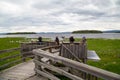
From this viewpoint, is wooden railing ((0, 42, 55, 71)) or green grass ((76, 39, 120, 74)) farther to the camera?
green grass ((76, 39, 120, 74))

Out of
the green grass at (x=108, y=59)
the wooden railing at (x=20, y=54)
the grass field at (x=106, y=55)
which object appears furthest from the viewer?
the grass field at (x=106, y=55)

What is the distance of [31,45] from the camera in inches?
677

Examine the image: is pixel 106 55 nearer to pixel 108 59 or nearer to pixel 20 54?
pixel 108 59

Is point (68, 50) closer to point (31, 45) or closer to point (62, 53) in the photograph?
point (62, 53)

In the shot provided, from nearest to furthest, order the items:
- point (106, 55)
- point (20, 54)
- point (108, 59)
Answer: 1. point (20, 54)
2. point (108, 59)
3. point (106, 55)

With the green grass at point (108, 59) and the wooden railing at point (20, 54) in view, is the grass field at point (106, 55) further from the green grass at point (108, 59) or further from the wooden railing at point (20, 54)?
the wooden railing at point (20, 54)

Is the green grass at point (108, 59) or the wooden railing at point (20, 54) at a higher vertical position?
the wooden railing at point (20, 54)

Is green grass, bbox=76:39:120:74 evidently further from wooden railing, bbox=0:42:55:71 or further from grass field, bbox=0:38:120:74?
wooden railing, bbox=0:42:55:71

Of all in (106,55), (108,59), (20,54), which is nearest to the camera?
(20,54)

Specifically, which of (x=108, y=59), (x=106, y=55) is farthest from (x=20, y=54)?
(x=106, y=55)

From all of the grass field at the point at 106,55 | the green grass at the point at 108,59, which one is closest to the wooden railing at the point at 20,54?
the grass field at the point at 106,55

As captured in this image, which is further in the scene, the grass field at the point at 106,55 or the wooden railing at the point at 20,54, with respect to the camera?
the grass field at the point at 106,55

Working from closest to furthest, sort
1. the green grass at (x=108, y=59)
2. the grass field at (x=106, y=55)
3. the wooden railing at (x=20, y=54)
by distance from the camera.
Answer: the wooden railing at (x=20, y=54), the green grass at (x=108, y=59), the grass field at (x=106, y=55)

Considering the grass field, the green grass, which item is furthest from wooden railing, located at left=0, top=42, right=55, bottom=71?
the green grass
